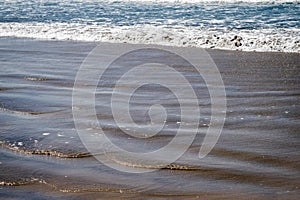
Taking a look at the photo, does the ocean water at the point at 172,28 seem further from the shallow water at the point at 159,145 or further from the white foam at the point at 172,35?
the shallow water at the point at 159,145

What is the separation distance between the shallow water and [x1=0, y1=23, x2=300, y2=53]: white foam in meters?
2.73

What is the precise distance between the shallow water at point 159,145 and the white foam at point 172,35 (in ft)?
8.97

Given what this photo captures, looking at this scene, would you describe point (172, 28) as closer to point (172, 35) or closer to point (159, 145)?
→ point (172, 35)

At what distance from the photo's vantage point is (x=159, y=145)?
3.65m

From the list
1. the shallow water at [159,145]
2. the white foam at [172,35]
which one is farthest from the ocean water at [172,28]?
the shallow water at [159,145]

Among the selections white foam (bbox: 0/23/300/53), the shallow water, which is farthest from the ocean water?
the shallow water

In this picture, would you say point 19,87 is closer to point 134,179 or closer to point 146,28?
point 134,179

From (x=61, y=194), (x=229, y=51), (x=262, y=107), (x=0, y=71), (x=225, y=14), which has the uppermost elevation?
(x=225, y=14)

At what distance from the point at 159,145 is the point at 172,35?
7.26 m

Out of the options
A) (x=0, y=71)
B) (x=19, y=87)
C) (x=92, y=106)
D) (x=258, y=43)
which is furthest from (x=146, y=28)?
(x=92, y=106)

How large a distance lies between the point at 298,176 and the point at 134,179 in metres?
1.07

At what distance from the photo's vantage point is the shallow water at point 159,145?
A: 9.29 ft

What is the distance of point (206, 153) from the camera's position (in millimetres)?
3449

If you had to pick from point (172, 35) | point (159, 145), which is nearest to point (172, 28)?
point (172, 35)
